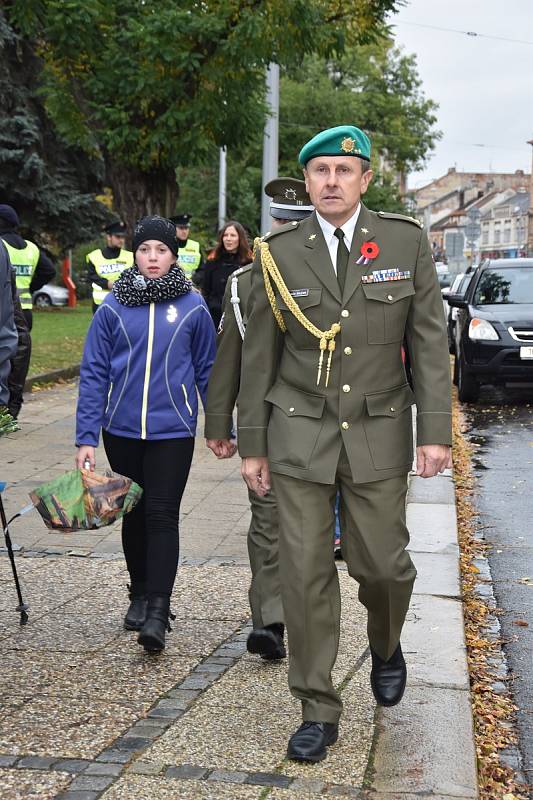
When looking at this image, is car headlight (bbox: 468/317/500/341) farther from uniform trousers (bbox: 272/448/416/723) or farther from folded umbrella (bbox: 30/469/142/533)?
uniform trousers (bbox: 272/448/416/723)

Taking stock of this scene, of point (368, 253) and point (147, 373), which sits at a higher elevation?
point (368, 253)

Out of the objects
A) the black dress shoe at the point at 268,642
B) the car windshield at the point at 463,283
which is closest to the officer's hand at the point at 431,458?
the black dress shoe at the point at 268,642

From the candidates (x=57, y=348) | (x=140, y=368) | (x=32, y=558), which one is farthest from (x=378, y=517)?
(x=57, y=348)

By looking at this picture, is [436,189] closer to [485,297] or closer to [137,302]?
[485,297]

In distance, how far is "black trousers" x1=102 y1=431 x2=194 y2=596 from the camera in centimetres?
519

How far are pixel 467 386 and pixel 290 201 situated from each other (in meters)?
10.5

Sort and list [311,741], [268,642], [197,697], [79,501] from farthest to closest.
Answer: [268,642] < [79,501] < [197,697] < [311,741]

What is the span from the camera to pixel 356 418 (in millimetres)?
4066

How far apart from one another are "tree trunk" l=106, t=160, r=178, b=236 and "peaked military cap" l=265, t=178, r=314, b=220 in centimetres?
1290

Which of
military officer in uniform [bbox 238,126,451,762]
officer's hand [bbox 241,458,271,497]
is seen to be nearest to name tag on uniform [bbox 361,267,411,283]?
military officer in uniform [bbox 238,126,451,762]

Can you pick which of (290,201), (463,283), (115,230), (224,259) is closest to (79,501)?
(290,201)

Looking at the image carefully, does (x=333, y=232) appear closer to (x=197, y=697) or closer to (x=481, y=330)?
(x=197, y=697)

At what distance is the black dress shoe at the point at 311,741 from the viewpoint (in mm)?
3924

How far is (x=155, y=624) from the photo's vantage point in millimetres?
4996
